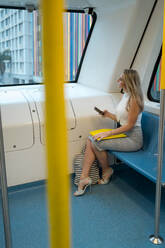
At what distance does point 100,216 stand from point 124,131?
3.48 feet

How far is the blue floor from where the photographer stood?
2467 mm

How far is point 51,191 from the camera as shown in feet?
1.61

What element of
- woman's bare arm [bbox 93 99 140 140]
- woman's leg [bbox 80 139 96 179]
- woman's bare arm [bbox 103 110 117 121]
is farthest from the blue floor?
woman's bare arm [bbox 103 110 117 121]

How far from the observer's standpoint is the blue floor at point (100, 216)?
247 centimetres

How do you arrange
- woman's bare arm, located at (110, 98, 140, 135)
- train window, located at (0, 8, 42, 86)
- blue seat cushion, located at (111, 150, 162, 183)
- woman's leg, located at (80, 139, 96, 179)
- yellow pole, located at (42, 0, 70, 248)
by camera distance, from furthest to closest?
1. train window, located at (0, 8, 42, 86)
2. woman's leg, located at (80, 139, 96, 179)
3. woman's bare arm, located at (110, 98, 140, 135)
4. blue seat cushion, located at (111, 150, 162, 183)
5. yellow pole, located at (42, 0, 70, 248)

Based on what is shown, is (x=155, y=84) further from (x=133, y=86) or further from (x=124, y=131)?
(x=124, y=131)

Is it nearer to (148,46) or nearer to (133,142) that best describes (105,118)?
(133,142)

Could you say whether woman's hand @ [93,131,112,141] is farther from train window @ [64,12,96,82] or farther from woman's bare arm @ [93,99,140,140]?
train window @ [64,12,96,82]

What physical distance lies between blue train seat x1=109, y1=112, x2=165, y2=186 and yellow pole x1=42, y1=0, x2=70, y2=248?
2.27 m

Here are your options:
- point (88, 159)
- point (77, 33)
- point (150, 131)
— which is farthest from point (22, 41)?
point (150, 131)

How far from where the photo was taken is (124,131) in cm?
331

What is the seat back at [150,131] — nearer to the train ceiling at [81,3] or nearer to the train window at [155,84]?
the train window at [155,84]

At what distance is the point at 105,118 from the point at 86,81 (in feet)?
3.61

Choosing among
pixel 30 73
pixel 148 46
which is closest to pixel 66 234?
pixel 148 46
